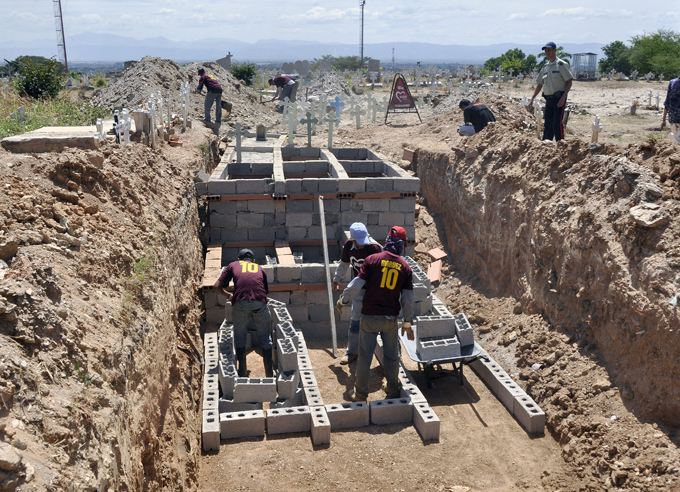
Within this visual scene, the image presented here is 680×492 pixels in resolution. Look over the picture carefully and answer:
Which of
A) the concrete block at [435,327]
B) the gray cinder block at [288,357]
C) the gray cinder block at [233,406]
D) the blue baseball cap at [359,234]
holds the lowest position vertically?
the gray cinder block at [233,406]

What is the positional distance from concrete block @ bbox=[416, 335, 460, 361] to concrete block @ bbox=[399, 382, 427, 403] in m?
0.35

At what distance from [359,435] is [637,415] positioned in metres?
2.59

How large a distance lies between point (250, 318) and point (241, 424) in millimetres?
1237

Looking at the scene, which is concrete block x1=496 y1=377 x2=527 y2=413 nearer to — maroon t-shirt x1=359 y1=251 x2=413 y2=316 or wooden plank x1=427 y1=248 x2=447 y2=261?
maroon t-shirt x1=359 y1=251 x2=413 y2=316

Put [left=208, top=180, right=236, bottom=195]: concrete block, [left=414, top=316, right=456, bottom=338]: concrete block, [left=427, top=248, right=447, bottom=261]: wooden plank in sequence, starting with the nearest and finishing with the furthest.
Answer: [left=414, top=316, right=456, bottom=338]: concrete block
[left=208, top=180, right=236, bottom=195]: concrete block
[left=427, top=248, right=447, bottom=261]: wooden plank

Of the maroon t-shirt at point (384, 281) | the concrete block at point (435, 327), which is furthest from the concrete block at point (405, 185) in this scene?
the maroon t-shirt at point (384, 281)

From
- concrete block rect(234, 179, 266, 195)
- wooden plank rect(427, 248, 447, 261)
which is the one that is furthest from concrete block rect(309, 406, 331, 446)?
wooden plank rect(427, 248, 447, 261)

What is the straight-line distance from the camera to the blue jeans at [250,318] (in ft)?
20.3

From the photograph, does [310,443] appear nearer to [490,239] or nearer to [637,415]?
[637,415]

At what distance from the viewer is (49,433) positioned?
2674mm

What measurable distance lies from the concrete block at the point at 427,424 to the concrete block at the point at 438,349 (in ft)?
2.23

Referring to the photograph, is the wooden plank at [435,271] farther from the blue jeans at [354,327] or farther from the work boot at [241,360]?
the work boot at [241,360]

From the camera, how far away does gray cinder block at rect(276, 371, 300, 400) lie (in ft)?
19.5

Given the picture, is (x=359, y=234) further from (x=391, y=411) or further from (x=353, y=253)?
(x=391, y=411)
